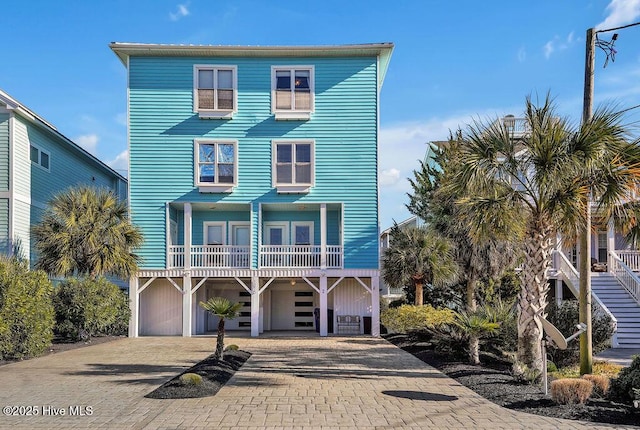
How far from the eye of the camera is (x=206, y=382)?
11.2m

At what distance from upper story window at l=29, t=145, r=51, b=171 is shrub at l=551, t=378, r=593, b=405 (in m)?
21.9

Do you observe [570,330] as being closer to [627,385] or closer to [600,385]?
[600,385]

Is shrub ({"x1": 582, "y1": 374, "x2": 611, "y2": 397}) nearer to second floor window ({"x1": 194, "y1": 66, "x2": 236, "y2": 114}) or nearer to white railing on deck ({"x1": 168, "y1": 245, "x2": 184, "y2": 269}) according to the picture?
white railing on deck ({"x1": 168, "y1": 245, "x2": 184, "y2": 269})

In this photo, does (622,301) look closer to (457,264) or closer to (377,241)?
(457,264)

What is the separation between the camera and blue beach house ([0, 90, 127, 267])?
22469 mm

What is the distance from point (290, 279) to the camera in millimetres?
26391

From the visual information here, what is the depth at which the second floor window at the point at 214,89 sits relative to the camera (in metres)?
24.1

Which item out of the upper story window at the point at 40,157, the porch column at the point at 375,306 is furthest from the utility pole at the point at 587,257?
the upper story window at the point at 40,157

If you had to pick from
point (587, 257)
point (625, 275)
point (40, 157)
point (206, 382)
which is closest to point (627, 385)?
point (587, 257)

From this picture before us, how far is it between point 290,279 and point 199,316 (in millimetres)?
4158

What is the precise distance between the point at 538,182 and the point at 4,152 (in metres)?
19.4

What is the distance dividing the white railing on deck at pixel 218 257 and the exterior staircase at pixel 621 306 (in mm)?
13630

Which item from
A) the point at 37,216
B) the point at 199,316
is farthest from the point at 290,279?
the point at 37,216

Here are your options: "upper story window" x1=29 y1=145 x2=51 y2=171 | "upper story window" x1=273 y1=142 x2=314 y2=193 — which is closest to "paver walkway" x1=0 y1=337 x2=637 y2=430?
"upper story window" x1=273 y1=142 x2=314 y2=193
